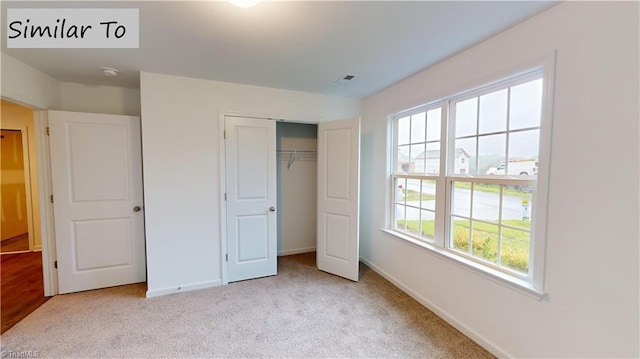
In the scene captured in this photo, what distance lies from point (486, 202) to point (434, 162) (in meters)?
0.67

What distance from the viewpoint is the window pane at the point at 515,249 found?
1778mm

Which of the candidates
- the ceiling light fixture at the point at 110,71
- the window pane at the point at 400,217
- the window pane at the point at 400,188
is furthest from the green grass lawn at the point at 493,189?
the ceiling light fixture at the point at 110,71

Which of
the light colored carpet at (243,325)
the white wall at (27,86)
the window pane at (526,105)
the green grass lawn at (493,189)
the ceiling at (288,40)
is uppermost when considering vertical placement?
the ceiling at (288,40)

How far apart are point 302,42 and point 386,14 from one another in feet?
2.24

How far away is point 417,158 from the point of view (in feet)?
9.20

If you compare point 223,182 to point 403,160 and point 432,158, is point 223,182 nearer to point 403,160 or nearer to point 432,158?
point 403,160

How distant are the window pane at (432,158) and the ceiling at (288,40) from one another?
0.79 meters

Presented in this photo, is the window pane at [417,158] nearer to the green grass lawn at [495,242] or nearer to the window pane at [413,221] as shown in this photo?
the window pane at [413,221]

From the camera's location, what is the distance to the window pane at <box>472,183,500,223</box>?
1.95 m

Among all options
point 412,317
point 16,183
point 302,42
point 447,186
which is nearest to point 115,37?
point 302,42

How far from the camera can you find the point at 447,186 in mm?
2367

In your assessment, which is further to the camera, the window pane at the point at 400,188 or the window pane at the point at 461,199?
the window pane at the point at 400,188

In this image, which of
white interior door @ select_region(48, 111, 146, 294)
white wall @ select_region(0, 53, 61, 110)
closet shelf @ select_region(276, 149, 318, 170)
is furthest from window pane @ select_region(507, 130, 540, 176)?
white wall @ select_region(0, 53, 61, 110)

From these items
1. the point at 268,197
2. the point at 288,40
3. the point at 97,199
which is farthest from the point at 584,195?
the point at 97,199
